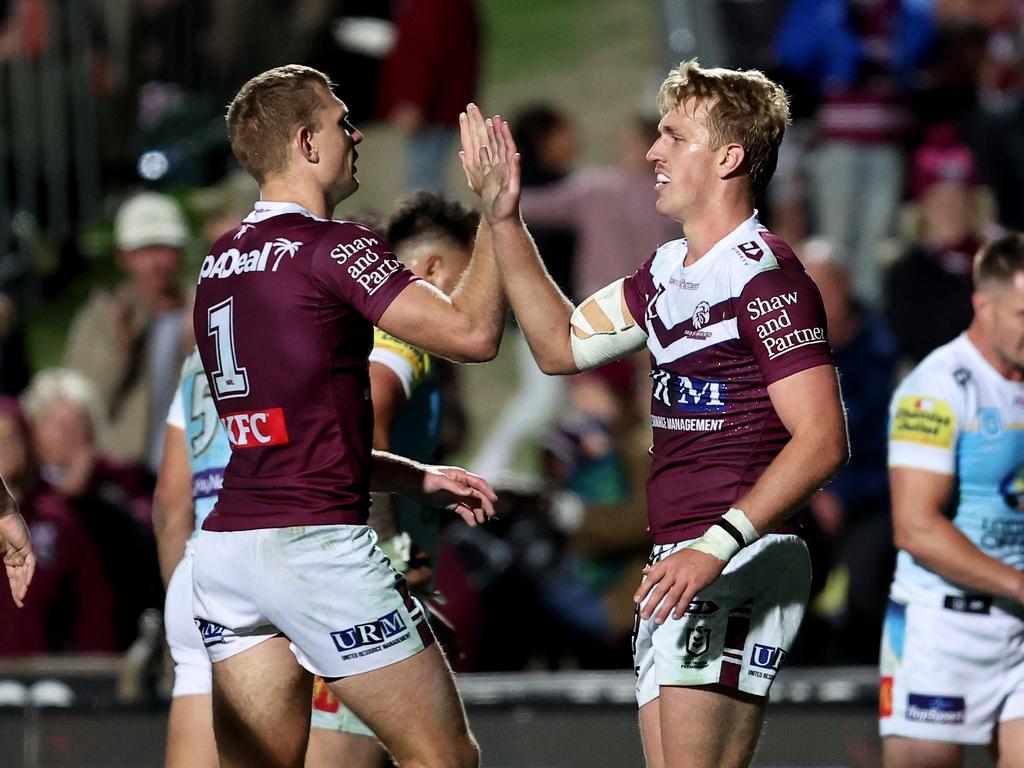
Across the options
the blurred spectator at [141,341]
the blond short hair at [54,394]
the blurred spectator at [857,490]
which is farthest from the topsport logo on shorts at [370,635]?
the blurred spectator at [141,341]

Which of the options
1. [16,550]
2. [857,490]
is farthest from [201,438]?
[857,490]

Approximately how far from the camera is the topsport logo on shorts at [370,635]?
471 cm

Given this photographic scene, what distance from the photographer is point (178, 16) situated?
44.7 feet

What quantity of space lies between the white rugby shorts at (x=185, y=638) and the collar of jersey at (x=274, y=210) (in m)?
1.23

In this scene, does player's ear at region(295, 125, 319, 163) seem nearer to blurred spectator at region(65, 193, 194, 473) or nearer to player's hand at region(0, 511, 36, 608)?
player's hand at region(0, 511, 36, 608)

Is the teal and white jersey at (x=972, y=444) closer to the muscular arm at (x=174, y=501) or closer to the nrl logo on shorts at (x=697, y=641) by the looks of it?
the nrl logo on shorts at (x=697, y=641)

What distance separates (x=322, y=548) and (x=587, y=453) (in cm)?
513

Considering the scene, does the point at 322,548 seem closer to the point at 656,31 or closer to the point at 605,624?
the point at 605,624

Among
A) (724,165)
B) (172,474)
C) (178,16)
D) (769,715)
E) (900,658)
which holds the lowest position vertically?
(769,715)

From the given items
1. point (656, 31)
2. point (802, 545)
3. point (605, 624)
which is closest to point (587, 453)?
point (605, 624)

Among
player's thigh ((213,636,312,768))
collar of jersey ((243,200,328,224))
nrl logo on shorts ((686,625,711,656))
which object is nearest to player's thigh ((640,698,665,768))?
nrl logo on shorts ((686,625,711,656))

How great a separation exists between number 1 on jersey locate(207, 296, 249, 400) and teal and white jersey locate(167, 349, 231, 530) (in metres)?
0.93

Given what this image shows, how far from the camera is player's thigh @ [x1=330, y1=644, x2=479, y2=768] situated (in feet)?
15.5

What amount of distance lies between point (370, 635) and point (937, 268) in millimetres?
6393
